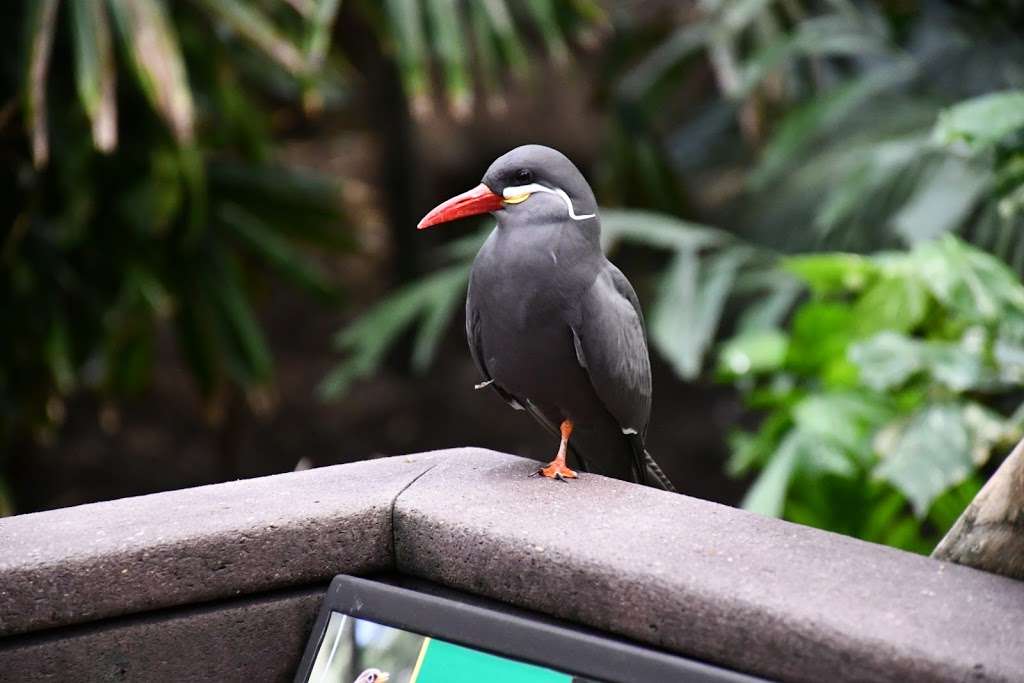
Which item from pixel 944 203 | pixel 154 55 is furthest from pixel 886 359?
pixel 154 55

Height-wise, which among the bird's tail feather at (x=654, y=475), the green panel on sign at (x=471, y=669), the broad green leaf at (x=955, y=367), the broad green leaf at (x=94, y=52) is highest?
the broad green leaf at (x=94, y=52)

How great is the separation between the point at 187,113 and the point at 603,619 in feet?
8.32

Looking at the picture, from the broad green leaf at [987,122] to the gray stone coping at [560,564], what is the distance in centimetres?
124

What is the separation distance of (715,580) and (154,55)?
272 cm

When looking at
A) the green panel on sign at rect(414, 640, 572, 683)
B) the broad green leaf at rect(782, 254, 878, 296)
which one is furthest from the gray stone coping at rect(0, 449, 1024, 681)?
the broad green leaf at rect(782, 254, 878, 296)

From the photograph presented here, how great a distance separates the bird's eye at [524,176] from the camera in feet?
6.36

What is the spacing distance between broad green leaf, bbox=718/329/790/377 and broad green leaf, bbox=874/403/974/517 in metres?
0.57

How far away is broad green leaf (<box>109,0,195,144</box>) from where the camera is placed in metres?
3.75

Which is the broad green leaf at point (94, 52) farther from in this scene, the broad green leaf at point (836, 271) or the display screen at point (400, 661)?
the display screen at point (400, 661)

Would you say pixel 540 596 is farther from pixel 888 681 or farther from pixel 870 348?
pixel 870 348

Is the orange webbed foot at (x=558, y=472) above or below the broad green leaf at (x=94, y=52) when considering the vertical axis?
below

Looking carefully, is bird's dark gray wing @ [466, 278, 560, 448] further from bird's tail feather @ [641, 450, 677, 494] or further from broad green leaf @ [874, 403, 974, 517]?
broad green leaf @ [874, 403, 974, 517]

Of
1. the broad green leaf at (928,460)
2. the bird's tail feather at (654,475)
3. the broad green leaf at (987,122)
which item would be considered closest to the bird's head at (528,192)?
the bird's tail feather at (654,475)

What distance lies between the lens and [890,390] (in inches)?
135
